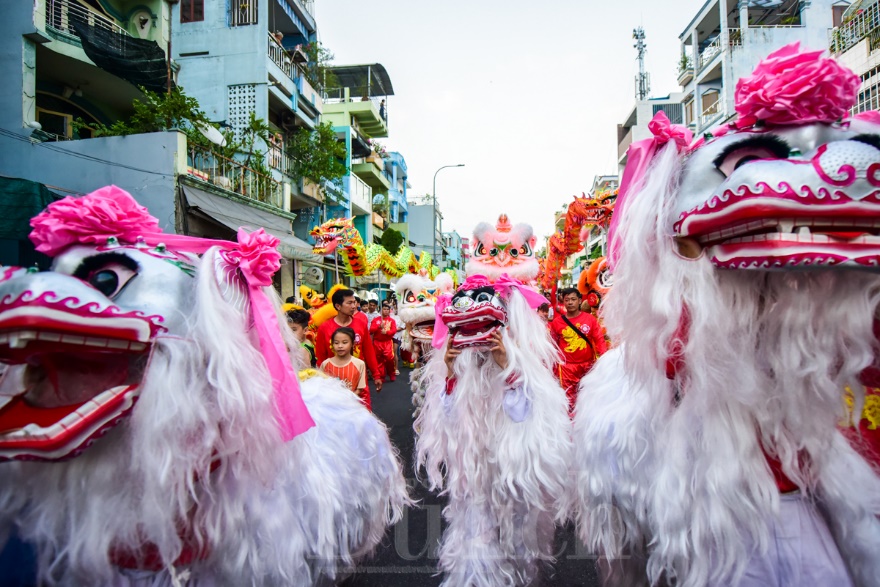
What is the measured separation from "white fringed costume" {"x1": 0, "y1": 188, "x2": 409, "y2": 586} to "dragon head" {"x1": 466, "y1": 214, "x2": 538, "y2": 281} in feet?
8.71

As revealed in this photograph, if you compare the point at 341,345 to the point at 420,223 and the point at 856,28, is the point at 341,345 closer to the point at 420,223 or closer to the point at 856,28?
the point at 856,28

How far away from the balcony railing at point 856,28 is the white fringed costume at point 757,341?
14013 mm

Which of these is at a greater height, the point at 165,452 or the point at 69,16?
the point at 69,16

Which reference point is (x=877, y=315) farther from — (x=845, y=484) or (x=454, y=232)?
(x=454, y=232)

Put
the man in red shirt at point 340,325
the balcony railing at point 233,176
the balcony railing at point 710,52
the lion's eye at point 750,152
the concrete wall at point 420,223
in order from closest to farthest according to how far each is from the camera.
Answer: the lion's eye at point 750,152 < the man in red shirt at point 340,325 < the balcony railing at point 233,176 < the balcony railing at point 710,52 < the concrete wall at point 420,223

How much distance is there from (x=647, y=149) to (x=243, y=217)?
1215 centimetres

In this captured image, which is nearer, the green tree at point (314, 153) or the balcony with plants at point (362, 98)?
the green tree at point (314, 153)

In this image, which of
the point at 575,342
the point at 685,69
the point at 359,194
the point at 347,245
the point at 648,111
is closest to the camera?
the point at 575,342

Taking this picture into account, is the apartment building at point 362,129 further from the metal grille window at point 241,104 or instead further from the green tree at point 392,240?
the metal grille window at point 241,104

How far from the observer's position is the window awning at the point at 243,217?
1091 cm

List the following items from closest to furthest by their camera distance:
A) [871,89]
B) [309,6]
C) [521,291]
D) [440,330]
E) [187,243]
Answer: [187,243], [521,291], [440,330], [871,89], [309,6]

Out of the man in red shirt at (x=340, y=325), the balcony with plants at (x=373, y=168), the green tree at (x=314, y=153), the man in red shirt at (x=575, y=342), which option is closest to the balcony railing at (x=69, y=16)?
the green tree at (x=314, y=153)

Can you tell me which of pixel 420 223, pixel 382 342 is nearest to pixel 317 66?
pixel 382 342

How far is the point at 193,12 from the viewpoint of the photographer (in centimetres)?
1616
